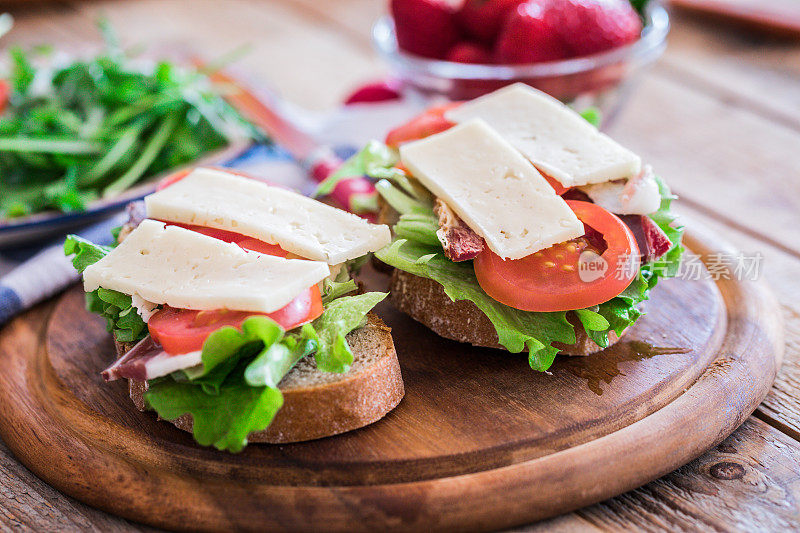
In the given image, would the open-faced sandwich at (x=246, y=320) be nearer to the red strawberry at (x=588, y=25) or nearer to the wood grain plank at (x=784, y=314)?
the wood grain plank at (x=784, y=314)

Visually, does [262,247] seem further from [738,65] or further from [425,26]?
[738,65]


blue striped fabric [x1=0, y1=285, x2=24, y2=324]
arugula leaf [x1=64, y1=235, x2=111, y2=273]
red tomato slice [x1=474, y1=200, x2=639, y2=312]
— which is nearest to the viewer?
red tomato slice [x1=474, y1=200, x2=639, y2=312]

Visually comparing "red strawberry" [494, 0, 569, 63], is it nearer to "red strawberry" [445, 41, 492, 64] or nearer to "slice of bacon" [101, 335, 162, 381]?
"red strawberry" [445, 41, 492, 64]

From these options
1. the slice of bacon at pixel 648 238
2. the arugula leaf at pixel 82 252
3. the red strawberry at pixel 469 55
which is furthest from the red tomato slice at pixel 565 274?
the red strawberry at pixel 469 55

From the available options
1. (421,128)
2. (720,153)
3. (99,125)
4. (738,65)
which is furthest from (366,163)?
(738,65)

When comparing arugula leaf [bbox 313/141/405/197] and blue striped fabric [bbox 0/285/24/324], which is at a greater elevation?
arugula leaf [bbox 313/141/405/197]

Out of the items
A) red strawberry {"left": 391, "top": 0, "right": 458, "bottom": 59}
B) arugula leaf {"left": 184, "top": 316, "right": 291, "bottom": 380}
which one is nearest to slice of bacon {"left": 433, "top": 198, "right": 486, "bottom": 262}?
arugula leaf {"left": 184, "top": 316, "right": 291, "bottom": 380}
